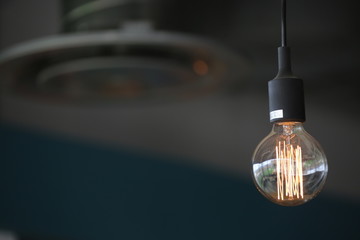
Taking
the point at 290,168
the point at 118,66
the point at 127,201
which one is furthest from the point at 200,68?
the point at 127,201

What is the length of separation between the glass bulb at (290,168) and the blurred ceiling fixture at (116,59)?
78 centimetres

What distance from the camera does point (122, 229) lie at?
12.2ft

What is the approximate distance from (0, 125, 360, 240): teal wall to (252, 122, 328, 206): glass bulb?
2720 mm

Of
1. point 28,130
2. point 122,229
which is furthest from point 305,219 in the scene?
point 28,130

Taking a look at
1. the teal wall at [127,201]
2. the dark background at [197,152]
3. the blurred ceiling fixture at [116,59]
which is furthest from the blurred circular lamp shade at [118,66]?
the teal wall at [127,201]

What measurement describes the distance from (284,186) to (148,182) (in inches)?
111

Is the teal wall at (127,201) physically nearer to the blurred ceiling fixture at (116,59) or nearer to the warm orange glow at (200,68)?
the blurred ceiling fixture at (116,59)

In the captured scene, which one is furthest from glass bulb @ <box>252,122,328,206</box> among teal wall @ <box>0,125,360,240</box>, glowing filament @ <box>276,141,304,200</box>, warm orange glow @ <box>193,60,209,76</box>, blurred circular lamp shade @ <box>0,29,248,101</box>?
teal wall @ <box>0,125,360,240</box>

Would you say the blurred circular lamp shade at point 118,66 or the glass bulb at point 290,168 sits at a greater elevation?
the blurred circular lamp shade at point 118,66

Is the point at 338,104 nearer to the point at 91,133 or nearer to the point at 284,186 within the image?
the point at 91,133

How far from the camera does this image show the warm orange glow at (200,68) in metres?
2.14

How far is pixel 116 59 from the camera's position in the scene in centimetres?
203

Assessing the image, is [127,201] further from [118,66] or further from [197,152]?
[118,66]

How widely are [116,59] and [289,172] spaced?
45.1 inches
